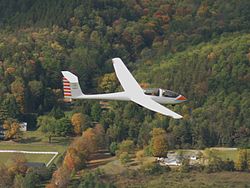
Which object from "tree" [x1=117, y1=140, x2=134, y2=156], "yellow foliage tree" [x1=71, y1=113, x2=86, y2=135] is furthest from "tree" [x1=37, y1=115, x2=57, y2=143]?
"tree" [x1=117, y1=140, x2=134, y2=156]

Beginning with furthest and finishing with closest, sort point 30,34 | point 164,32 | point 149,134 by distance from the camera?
point 164,32, point 30,34, point 149,134

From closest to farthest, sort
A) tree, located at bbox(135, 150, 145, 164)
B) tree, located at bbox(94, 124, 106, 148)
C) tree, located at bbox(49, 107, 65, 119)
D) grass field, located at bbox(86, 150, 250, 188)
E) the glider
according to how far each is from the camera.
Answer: the glider < grass field, located at bbox(86, 150, 250, 188) < tree, located at bbox(135, 150, 145, 164) < tree, located at bbox(94, 124, 106, 148) < tree, located at bbox(49, 107, 65, 119)

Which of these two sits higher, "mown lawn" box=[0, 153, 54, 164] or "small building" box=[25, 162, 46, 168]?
"mown lawn" box=[0, 153, 54, 164]

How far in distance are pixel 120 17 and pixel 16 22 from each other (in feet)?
39.9

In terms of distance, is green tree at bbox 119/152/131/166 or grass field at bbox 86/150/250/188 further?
green tree at bbox 119/152/131/166

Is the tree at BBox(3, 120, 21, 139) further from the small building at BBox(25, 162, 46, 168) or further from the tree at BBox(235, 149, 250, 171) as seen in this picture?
the tree at BBox(235, 149, 250, 171)

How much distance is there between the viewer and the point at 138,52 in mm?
86625

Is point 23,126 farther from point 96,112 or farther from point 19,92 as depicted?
point 96,112

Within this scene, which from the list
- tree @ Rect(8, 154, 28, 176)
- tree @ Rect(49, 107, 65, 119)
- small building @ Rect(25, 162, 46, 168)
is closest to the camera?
tree @ Rect(8, 154, 28, 176)

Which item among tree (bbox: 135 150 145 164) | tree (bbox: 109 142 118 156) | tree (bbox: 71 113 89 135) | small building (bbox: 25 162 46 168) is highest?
tree (bbox: 71 113 89 135)

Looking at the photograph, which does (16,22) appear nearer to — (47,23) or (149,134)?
(47,23)

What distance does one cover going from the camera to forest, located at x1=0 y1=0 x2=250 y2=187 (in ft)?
210

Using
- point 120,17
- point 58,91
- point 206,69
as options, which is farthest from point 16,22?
point 206,69

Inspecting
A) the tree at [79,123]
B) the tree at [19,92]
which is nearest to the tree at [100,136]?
→ the tree at [79,123]
